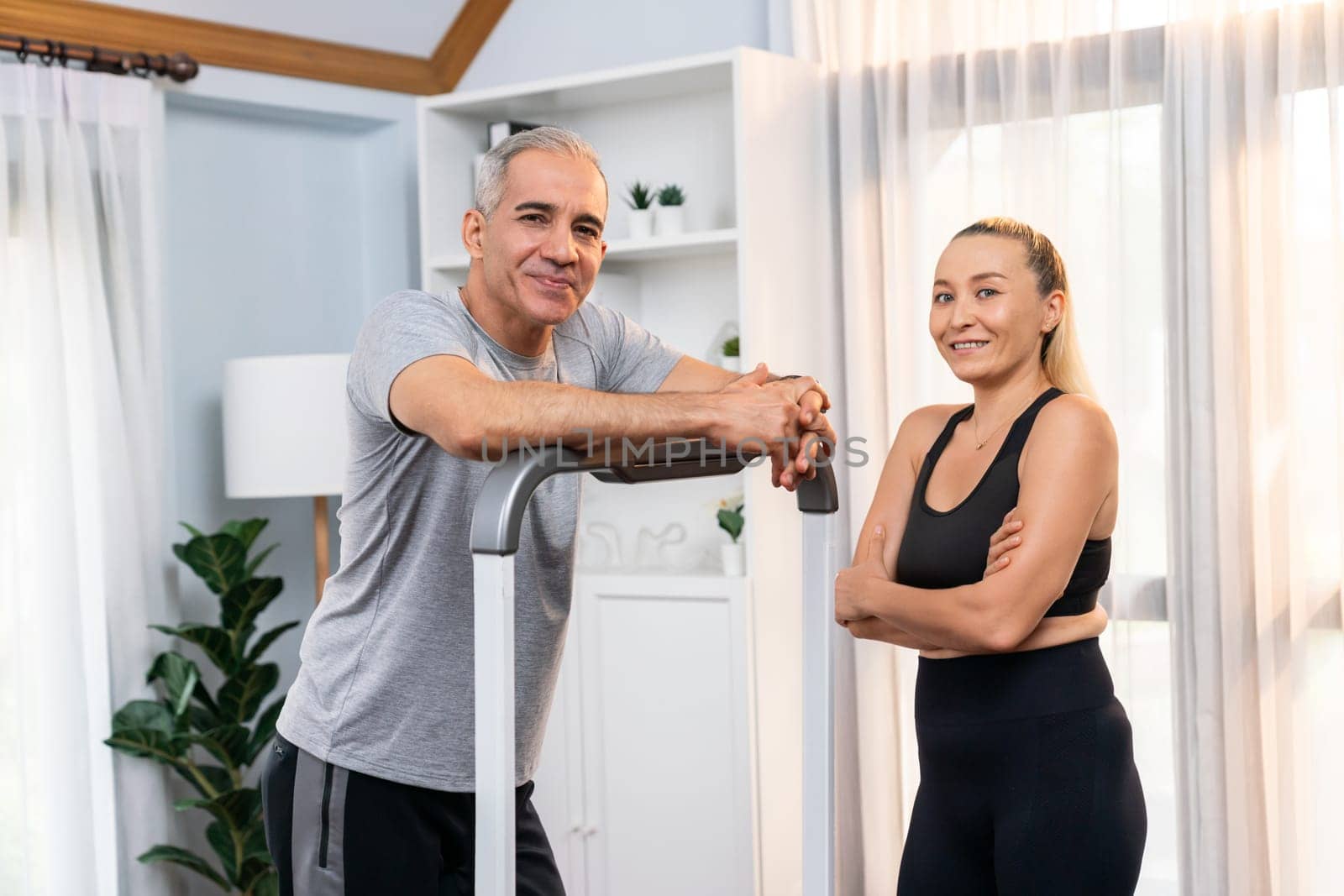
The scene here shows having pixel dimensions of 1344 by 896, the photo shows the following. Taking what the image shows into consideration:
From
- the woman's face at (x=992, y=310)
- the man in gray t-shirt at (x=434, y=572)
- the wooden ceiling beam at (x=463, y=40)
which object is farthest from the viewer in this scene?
the wooden ceiling beam at (x=463, y=40)

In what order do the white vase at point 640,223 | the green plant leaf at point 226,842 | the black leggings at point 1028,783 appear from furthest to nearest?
the white vase at point 640,223 → the green plant leaf at point 226,842 → the black leggings at point 1028,783

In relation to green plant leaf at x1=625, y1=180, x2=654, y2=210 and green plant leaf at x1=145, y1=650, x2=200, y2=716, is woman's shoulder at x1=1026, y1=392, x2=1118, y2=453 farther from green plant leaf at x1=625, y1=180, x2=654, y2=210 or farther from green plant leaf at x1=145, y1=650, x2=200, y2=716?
green plant leaf at x1=145, y1=650, x2=200, y2=716

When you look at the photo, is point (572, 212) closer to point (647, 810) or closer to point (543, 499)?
point (543, 499)

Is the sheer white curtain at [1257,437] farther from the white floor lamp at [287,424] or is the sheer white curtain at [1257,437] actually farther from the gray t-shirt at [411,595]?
the white floor lamp at [287,424]

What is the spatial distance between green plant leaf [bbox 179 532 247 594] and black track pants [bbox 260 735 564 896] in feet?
4.71

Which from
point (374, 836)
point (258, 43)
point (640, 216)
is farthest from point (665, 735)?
point (258, 43)

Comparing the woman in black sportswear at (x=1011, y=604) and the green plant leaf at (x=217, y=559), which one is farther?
the green plant leaf at (x=217, y=559)

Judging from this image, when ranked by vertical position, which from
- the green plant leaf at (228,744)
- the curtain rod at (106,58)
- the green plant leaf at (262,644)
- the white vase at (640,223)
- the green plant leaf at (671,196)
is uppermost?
the curtain rod at (106,58)

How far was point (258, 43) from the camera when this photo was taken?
331cm

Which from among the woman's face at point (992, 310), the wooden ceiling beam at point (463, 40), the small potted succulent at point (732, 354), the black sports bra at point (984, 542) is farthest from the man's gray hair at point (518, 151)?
the wooden ceiling beam at point (463, 40)

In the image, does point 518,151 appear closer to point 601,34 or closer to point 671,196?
point 671,196

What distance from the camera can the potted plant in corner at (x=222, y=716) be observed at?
2.93m

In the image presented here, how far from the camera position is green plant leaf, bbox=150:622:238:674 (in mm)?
2951

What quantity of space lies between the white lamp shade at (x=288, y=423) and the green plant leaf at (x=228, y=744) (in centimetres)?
54
